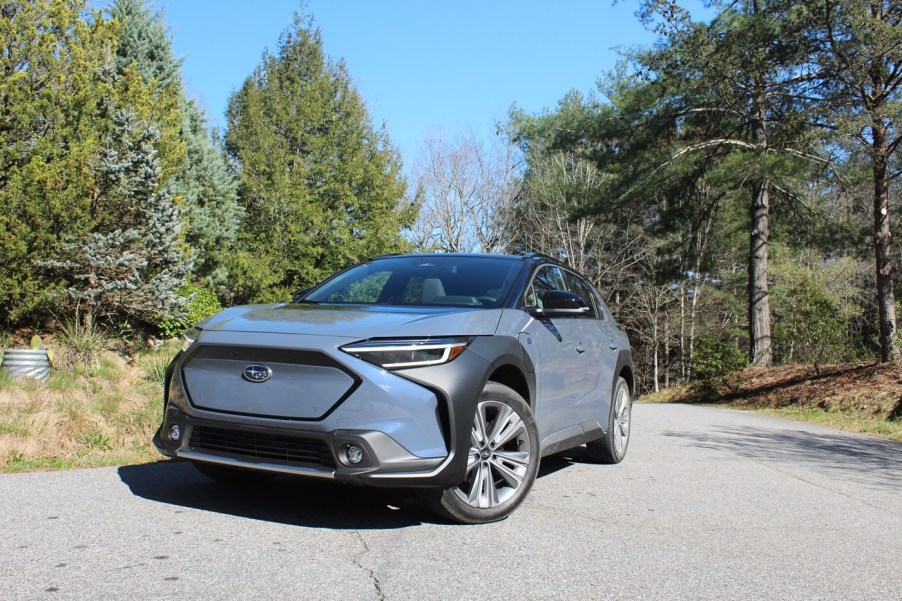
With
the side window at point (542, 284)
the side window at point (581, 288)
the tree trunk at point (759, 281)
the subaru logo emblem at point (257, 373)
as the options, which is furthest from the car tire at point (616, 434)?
the tree trunk at point (759, 281)

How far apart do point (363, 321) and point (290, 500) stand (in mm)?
1370

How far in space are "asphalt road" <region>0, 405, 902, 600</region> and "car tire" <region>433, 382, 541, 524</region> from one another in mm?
134

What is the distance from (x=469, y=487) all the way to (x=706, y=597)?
1.49m

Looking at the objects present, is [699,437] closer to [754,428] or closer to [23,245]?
[754,428]

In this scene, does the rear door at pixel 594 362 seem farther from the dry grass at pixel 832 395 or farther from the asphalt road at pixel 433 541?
the dry grass at pixel 832 395

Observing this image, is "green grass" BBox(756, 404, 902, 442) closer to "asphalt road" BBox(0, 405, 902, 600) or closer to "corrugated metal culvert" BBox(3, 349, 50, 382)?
"asphalt road" BBox(0, 405, 902, 600)

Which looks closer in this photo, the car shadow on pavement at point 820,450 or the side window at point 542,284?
the side window at point 542,284

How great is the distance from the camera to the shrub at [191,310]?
16.2 meters

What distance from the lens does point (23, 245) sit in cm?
1220

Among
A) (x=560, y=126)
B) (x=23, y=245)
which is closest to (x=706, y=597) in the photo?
A: (x=23, y=245)

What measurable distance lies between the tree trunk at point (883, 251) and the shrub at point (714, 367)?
4.23 m

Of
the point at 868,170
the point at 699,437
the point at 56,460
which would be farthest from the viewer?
the point at 868,170

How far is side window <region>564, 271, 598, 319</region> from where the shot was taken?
6840 mm

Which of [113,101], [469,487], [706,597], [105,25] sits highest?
[105,25]
